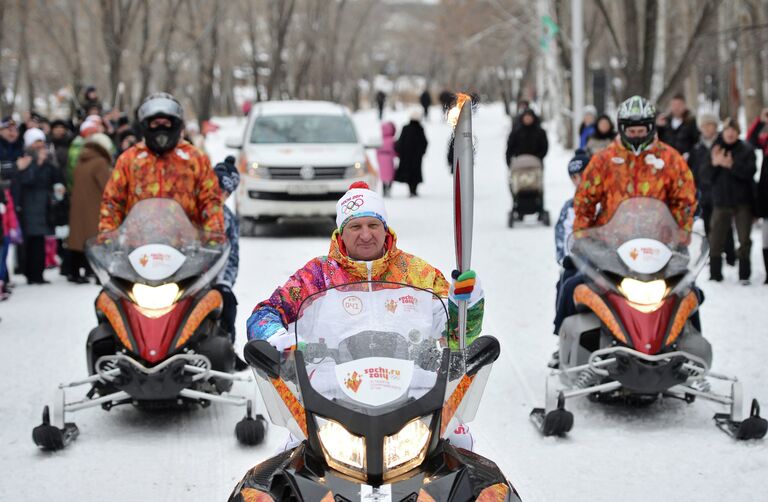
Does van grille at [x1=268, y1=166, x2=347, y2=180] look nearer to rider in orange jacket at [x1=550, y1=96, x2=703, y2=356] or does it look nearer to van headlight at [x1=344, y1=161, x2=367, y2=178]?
van headlight at [x1=344, y1=161, x2=367, y2=178]

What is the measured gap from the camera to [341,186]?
1764 centimetres

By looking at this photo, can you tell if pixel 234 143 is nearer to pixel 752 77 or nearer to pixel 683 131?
pixel 683 131

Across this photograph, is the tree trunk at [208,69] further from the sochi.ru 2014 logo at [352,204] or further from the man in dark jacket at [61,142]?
the sochi.ru 2014 logo at [352,204]

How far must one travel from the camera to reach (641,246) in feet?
25.3

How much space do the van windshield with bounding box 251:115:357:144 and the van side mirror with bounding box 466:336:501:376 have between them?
47.1ft

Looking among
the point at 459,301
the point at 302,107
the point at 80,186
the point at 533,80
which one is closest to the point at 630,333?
the point at 459,301

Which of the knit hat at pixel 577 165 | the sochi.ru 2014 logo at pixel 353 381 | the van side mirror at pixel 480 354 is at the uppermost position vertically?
the knit hat at pixel 577 165

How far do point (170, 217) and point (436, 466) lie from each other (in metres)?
4.04

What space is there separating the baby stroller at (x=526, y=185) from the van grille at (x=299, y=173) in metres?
2.79

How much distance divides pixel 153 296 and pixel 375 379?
11.8 ft

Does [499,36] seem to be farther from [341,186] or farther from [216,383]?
[216,383]

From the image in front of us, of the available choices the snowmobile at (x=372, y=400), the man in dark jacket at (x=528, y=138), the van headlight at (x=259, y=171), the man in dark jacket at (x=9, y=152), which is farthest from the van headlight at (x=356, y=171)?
the snowmobile at (x=372, y=400)

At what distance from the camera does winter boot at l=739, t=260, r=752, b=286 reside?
1331cm

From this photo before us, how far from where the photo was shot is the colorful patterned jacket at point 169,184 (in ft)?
26.9
